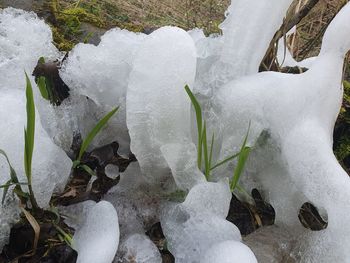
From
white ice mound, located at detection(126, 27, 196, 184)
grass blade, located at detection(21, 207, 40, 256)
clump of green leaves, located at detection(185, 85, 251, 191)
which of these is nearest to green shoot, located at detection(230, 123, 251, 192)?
clump of green leaves, located at detection(185, 85, 251, 191)

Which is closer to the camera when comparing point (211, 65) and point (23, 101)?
point (23, 101)

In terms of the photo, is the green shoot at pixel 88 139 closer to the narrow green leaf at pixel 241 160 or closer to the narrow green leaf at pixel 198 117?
the narrow green leaf at pixel 198 117

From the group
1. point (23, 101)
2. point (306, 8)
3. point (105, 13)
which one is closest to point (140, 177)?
point (23, 101)

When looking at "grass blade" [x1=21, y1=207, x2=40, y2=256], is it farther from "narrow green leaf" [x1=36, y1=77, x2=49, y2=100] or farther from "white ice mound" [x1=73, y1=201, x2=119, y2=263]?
"narrow green leaf" [x1=36, y1=77, x2=49, y2=100]

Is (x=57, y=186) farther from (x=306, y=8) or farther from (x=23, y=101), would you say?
(x=306, y=8)

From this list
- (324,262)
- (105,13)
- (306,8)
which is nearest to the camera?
(324,262)

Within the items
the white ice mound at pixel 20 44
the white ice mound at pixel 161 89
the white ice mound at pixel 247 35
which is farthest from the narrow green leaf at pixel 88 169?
the white ice mound at pixel 247 35
